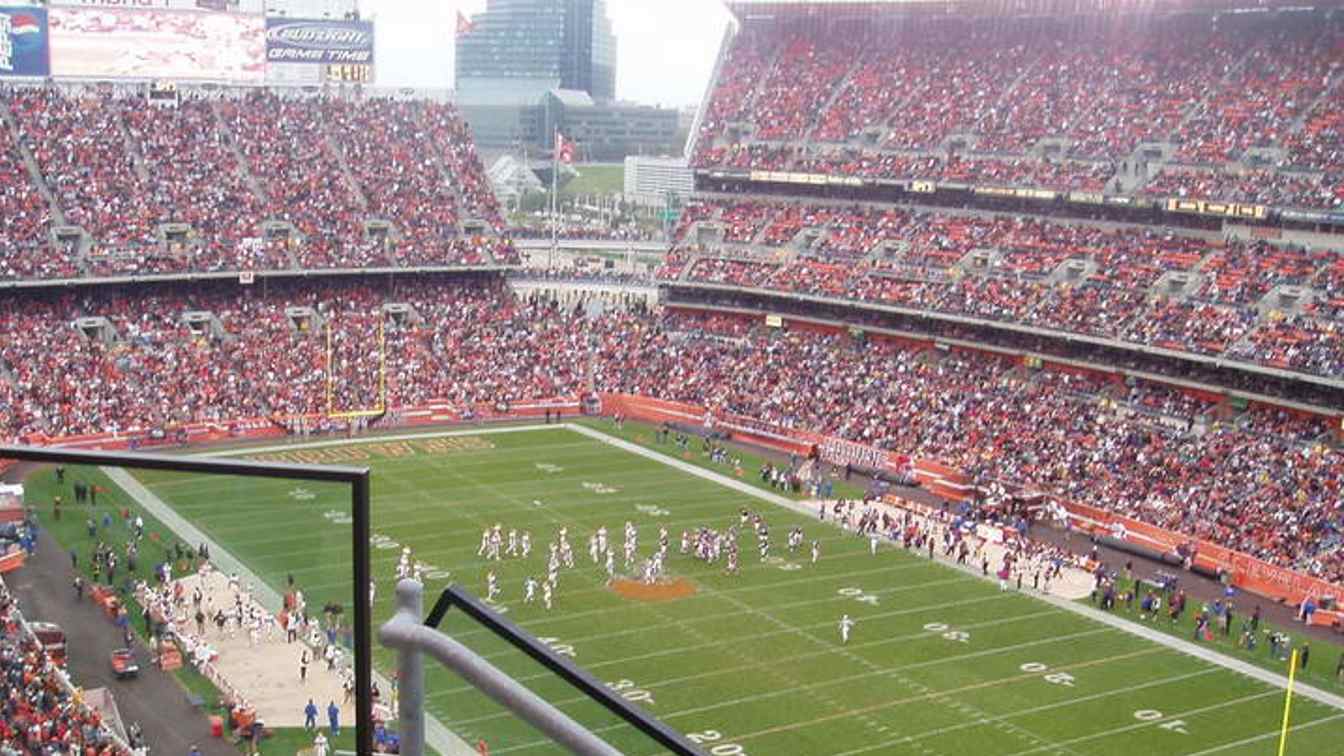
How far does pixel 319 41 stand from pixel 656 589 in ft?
121

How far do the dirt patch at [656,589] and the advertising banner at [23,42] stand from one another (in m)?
34.6

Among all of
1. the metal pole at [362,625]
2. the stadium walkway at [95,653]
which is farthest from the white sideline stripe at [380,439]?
the metal pole at [362,625]

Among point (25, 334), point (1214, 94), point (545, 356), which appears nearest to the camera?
point (25, 334)

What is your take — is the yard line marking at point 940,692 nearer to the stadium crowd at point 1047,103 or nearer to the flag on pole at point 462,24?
the stadium crowd at point 1047,103

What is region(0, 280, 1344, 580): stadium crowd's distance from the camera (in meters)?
36.6

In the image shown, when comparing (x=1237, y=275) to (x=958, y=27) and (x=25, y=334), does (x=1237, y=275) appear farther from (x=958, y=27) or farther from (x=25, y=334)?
(x=25, y=334)

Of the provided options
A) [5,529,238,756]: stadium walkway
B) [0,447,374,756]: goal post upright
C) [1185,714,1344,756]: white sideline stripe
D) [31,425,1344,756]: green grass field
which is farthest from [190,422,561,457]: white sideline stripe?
[0,447,374,756]: goal post upright

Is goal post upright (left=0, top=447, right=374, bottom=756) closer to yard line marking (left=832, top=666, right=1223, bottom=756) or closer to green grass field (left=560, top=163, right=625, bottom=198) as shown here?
yard line marking (left=832, top=666, right=1223, bottom=756)

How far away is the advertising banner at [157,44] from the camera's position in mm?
52500

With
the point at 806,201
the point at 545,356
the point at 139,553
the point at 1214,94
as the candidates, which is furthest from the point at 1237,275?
the point at 139,553

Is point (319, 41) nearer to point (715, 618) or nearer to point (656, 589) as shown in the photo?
point (656, 589)

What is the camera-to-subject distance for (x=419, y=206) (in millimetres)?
56125

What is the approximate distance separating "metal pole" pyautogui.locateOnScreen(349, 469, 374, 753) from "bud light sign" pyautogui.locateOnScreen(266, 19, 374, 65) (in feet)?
189

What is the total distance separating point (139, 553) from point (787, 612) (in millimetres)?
24160
